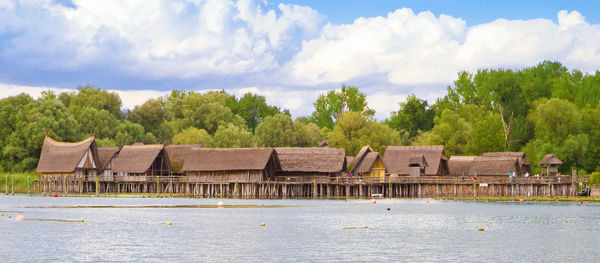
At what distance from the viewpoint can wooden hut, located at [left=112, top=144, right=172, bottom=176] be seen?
9938cm

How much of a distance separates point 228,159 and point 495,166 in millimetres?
30717

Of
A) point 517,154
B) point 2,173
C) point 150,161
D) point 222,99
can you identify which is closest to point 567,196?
point 517,154

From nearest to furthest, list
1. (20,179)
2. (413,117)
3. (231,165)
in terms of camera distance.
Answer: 1. (231,165)
2. (20,179)
3. (413,117)

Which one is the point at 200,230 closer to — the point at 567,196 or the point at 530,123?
the point at 567,196

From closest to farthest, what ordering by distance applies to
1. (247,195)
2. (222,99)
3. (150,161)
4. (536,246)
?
(536,246), (247,195), (150,161), (222,99)

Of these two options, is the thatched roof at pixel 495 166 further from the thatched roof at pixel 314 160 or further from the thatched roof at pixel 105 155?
the thatched roof at pixel 105 155

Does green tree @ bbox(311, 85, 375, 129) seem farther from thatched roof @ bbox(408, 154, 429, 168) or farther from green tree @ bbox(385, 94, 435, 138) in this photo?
thatched roof @ bbox(408, 154, 429, 168)

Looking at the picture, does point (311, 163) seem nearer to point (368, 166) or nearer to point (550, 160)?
point (368, 166)

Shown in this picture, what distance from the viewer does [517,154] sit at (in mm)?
97000

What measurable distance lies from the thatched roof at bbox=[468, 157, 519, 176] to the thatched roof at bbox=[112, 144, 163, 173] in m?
37.5

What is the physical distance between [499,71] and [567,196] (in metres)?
37.5

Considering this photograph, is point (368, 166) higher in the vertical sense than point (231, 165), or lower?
lower

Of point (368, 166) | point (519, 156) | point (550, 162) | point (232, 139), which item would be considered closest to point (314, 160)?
point (368, 166)

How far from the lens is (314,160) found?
317 feet
